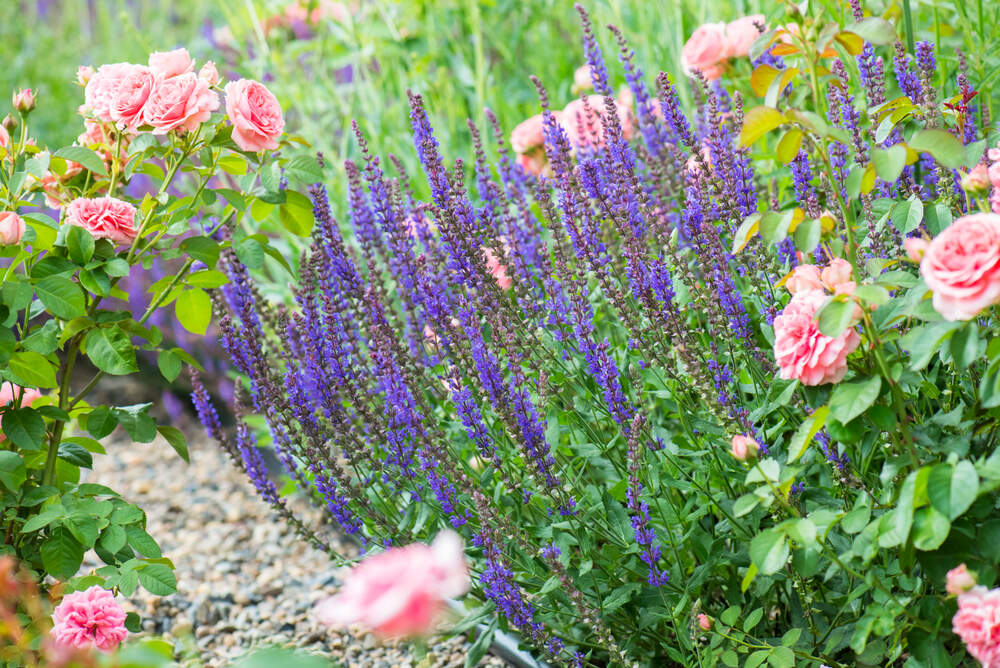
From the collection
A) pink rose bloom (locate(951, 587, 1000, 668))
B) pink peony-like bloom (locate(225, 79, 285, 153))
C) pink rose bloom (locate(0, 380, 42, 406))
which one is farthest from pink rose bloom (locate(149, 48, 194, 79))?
pink rose bloom (locate(951, 587, 1000, 668))

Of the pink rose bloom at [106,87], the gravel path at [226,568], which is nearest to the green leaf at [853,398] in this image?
the gravel path at [226,568]

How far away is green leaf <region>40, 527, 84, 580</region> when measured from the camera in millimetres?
1903

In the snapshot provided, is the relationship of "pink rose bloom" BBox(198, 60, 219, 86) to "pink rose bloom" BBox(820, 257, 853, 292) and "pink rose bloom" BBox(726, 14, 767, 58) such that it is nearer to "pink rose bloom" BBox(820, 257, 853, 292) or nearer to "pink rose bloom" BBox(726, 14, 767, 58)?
Answer: "pink rose bloom" BBox(820, 257, 853, 292)

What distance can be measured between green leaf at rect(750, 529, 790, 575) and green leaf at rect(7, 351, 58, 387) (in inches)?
54.3

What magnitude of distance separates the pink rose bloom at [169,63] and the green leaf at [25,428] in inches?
29.8

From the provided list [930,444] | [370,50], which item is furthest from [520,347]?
[370,50]

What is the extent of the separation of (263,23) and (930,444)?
13.8 ft

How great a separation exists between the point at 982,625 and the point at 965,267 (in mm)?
494

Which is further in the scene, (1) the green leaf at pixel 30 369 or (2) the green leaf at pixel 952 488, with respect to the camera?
(1) the green leaf at pixel 30 369

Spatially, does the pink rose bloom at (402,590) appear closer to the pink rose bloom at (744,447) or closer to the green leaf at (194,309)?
the pink rose bloom at (744,447)

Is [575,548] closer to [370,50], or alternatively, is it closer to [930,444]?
[930,444]

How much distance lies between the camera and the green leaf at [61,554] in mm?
1903

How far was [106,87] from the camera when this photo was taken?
1976 millimetres

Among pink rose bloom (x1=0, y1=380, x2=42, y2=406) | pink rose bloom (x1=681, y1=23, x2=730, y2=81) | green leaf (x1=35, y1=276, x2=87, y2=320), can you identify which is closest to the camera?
green leaf (x1=35, y1=276, x2=87, y2=320)
